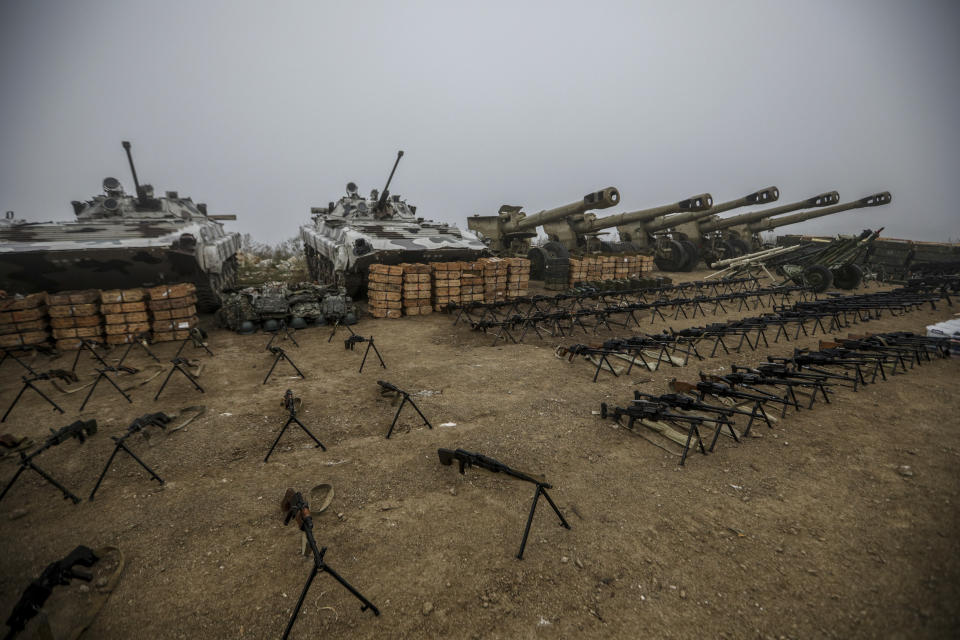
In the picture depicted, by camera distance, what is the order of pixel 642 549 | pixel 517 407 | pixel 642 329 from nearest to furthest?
pixel 642 549 → pixel 517 407 → pixel 642 329

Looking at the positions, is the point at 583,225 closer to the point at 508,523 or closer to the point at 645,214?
the point at 645,214

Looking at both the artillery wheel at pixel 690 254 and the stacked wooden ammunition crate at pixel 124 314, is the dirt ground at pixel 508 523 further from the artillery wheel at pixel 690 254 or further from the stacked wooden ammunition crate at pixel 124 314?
the artillery wheel at pixel 690 254

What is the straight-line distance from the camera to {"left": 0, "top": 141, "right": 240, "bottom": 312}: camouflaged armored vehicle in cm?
745

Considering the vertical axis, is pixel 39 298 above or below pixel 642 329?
above

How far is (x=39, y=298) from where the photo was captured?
22.5ft

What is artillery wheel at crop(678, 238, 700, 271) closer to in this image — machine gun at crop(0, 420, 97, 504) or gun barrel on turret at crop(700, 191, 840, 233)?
gun barrel on turret at crop(700, 191, 840, 233)

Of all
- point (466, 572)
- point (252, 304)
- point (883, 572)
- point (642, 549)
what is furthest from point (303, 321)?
point (883, 572)

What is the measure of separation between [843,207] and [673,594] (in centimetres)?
1934

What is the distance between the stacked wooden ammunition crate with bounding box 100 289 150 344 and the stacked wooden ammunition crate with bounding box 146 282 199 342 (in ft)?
0.50

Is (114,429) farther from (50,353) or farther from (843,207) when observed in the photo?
(843,207)

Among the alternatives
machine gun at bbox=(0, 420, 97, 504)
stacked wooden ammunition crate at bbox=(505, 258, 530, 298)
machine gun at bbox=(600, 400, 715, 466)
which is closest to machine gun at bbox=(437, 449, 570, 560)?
machine gun at bbox=(600, 400, 715, 466)

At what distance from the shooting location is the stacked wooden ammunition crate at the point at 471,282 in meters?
10.2

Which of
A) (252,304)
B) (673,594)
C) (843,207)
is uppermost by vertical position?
(843,207)

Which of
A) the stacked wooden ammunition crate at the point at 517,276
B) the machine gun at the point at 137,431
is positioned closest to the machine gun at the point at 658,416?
the machine gun at the point at 137,431
